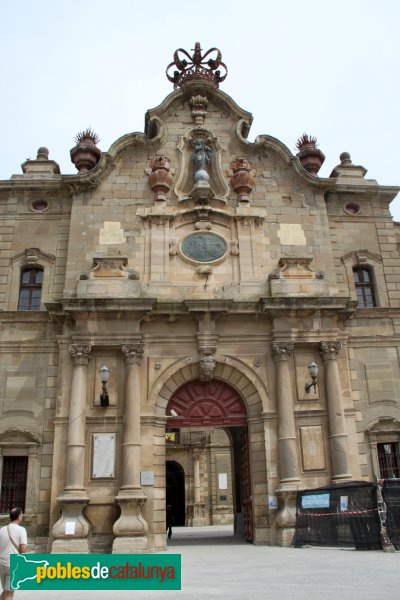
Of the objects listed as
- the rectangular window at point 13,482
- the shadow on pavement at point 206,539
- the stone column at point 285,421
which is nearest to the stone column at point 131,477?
the shadow on pavement at point 206,539

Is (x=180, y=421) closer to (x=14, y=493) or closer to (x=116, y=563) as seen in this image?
(x=14, y=493)

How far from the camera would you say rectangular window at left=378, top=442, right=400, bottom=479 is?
60.0ft

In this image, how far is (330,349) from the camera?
60.7 feet

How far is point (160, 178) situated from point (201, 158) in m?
1.85

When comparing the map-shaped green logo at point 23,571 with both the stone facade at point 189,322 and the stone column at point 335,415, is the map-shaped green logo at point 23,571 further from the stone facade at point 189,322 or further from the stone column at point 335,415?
the stone column at point 335,415

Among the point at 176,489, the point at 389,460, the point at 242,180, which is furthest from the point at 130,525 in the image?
the point at 176,489

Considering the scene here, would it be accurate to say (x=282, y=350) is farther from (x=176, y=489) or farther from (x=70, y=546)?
(x=176, y=489)

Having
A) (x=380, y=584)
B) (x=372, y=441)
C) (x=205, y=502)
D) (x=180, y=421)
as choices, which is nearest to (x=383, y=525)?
(x=380, y=584)

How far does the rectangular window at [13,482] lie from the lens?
17344mm

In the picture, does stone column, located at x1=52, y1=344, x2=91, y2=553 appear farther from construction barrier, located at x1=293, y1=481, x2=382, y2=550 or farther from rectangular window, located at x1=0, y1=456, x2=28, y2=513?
construction barrier, located at x1=293, y1=481, x2=382, y2=550

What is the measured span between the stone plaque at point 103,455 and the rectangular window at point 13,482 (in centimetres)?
241

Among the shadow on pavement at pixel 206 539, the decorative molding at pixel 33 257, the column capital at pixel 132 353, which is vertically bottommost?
the shadow on pavement at pixel 206 539

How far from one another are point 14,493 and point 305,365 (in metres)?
10.1
